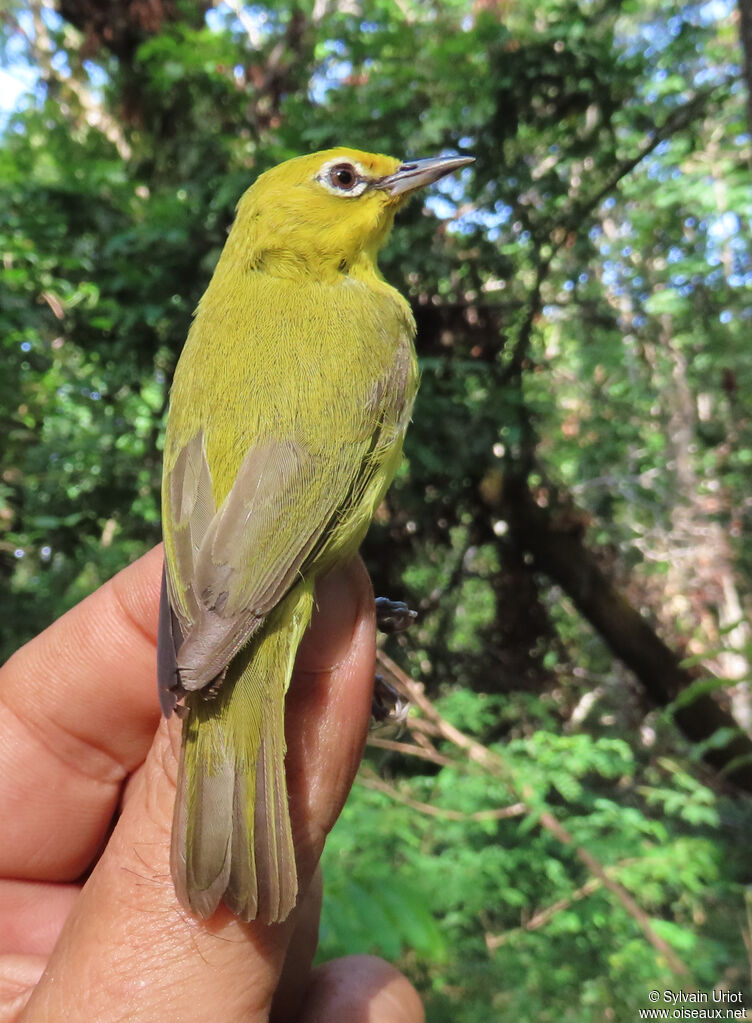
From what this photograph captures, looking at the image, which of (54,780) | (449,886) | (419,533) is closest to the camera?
(54,780)

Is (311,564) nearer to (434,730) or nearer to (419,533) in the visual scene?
(434,730)

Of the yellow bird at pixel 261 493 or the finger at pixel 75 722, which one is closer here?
the yellow bird at pixel 261 493

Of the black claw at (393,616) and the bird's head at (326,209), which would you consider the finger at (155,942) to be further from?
the bird's head at (326,209)

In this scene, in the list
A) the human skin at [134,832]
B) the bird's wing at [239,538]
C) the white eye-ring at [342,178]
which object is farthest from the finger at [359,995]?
the white eye-ring at [342,178]

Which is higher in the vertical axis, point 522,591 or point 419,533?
point 419,533

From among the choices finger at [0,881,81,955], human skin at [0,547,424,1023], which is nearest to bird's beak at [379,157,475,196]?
human skin at [0,547,424,1023]

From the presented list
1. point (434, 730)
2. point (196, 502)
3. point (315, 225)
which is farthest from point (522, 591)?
point (196, 502)

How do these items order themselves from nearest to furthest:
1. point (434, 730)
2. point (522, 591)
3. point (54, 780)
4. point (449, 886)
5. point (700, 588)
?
point (54, 780) < point (449, 886) < point (434, 730) < point (522, 591) < point (700, 588)
